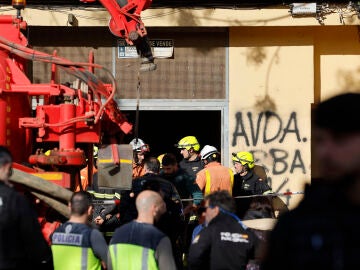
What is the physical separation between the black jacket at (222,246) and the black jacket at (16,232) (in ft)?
A: 4.76

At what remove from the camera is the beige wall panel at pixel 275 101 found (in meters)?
13.3

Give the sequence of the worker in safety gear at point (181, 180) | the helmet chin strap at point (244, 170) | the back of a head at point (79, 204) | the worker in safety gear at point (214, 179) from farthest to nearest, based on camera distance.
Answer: the helmet chin strap at point (244, 170) < the worker in safety gear at point (214, 179) < the worker in safety gear at point (181, 180) < the back of a head at point (79, 204)

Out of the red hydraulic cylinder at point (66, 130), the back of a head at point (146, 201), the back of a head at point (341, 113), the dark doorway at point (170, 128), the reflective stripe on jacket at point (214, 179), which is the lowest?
the reflective stripe on jacket at point (214, 179)

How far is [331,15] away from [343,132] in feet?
33.6

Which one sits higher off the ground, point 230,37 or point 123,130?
point 230,37

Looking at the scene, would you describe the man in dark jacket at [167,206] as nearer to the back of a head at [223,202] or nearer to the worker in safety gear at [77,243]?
the back of a head at [223,202]

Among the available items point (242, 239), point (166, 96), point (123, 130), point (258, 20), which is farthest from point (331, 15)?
point (242, 239)

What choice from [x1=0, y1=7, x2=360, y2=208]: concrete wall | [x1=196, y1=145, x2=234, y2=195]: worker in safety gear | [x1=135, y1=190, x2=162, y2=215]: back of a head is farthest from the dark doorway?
[x1=135, y1=190, x2=162, y2=215]: back of a head

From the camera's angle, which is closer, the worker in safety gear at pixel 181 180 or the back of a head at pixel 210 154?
the worker in safety gear at pixel 181 180

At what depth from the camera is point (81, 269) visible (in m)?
6.83

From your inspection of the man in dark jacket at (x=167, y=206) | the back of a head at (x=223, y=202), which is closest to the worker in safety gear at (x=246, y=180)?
the man in dark jacket at (x=167, y=206)

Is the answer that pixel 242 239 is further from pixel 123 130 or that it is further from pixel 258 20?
pixel 258 20

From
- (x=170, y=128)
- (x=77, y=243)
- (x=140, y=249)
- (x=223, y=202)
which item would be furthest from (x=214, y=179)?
(x=170, y=128)

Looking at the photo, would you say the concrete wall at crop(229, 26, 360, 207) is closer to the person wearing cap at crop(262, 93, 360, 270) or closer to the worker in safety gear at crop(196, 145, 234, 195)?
the worker in safety gear at crop(196, 145, 234, 195)
